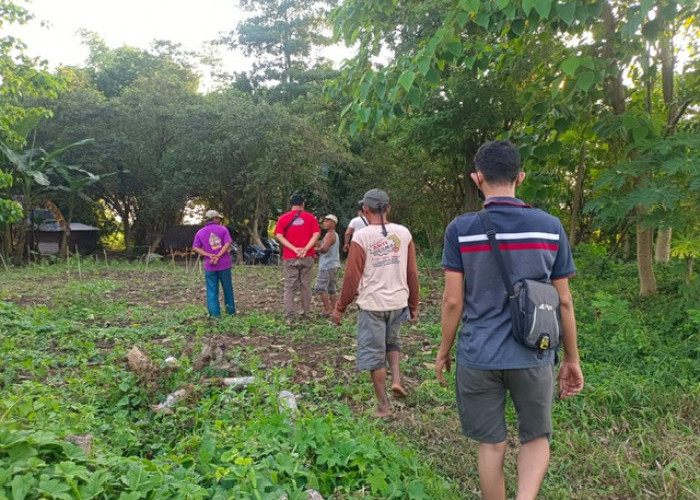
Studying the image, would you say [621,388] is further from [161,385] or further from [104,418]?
[104,418]

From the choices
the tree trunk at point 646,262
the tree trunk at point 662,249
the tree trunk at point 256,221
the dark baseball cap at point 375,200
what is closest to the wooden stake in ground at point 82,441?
the dark baseball cap at point 375,200

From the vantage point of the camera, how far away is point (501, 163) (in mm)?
2467

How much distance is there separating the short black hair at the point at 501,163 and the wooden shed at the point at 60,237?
24.6 m

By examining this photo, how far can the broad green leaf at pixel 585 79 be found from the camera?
429 cm

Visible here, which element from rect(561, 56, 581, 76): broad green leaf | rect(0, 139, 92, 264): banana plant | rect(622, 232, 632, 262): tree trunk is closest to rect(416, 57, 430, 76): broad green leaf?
rect(561, 56, 581, 76): broad green leaf

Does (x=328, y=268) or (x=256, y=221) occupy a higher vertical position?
(x=256, y=221)

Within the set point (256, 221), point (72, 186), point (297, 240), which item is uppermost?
point (72, 186)

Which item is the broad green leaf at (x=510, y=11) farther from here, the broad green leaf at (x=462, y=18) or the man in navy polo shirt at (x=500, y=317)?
the man in navy polo shirt at (x=500, y=317)

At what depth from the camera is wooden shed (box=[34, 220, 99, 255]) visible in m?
24.3

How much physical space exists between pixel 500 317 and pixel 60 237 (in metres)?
26.7

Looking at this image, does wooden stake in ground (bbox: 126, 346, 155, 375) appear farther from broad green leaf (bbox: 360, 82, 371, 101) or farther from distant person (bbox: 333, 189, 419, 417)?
broad green leaf (bbox: 360, 82, 371, 101)

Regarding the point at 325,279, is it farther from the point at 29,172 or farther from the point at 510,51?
the point at 29,172

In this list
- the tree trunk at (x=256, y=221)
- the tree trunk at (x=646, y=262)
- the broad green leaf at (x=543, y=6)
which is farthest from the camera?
A: the tree trunk at (x=256, y=221)

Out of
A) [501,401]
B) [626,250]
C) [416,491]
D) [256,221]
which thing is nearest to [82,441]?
[416,491]
